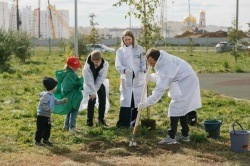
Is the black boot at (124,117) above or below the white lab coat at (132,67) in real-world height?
below

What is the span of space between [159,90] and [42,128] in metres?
1.96

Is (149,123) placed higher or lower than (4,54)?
lower

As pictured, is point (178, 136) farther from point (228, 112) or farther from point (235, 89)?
point (235, 89)

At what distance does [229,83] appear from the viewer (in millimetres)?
16250

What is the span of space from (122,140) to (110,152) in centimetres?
80

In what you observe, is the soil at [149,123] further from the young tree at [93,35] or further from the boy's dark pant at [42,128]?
the young tree at [93,35]

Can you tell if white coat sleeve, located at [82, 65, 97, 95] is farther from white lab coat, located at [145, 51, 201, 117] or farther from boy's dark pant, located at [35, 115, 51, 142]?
white lab coat, located at [145, 51, 201, 117]

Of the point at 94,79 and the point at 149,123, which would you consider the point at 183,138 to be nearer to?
the point at 149,123

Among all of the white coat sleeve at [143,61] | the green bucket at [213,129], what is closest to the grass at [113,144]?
the green bucket at [213,129]

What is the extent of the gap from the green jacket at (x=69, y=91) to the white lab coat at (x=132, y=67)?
851 millimetres

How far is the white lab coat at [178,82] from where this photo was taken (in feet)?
22.5

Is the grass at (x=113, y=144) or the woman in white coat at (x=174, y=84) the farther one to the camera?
the woman in white coat at (x=174, y=84)

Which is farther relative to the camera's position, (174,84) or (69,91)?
(69,91)

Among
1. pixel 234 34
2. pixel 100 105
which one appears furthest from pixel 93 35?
pixel 100 105
